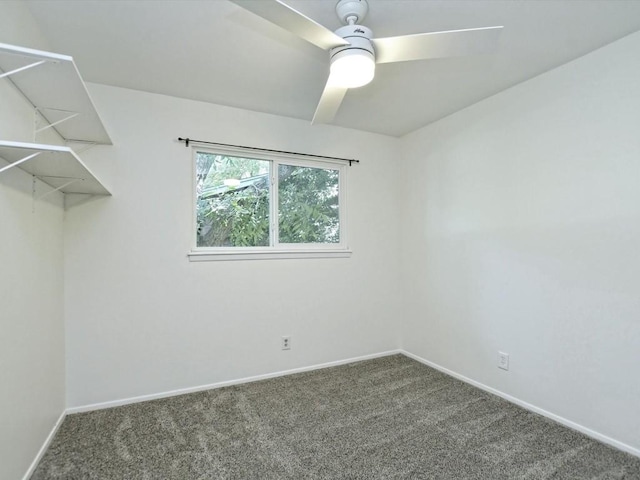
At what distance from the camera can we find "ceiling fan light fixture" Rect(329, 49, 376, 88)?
62.4 inches

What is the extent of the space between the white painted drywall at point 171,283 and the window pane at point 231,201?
Result: 155 mm

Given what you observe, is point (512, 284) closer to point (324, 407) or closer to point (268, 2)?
point (324, 407)

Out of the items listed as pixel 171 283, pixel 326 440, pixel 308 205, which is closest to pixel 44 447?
pixel 171 283

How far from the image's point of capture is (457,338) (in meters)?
2.98

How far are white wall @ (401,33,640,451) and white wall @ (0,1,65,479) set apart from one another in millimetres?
3008

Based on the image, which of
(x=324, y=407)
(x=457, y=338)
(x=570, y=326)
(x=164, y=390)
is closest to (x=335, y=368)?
(x=324, y=407)

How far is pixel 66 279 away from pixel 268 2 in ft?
7.39

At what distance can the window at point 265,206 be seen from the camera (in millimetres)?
2842

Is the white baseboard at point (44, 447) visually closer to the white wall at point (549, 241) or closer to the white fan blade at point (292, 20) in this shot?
the white fan blade at point (292, 20)

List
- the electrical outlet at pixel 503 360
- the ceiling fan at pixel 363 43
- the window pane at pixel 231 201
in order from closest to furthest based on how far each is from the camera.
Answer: the ceiling fan at pixel 363 43 → the electrical outlet at pixel 503 360 → the window pane at pixel 231 201

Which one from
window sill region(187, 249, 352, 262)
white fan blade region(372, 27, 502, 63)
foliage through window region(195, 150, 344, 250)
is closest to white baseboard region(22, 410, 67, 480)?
window sill region(187, 249, 352, 262)

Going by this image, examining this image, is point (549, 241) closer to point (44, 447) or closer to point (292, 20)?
point (292, 20)

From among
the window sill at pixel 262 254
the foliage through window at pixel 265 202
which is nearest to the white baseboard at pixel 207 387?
the window sill at pixel 262 254

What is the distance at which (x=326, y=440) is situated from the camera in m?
2.04
